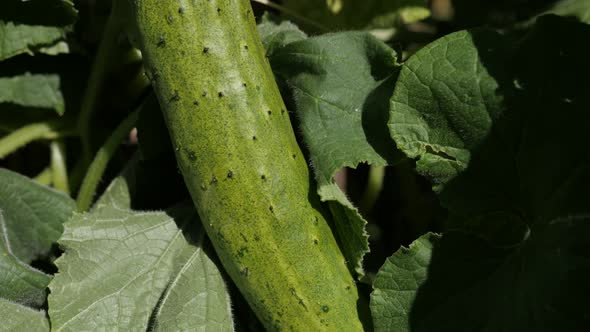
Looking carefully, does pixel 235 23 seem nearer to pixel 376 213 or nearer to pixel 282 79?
pixel 282 79

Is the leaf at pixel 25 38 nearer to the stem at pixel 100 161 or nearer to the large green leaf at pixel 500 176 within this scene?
the stem at pixel 100 161

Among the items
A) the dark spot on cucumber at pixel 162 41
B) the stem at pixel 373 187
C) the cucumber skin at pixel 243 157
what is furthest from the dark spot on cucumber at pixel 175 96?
the stem at pixel 373 187

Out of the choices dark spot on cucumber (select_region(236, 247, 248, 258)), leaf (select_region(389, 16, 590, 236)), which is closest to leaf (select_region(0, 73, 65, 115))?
dark spot on cucumber (select_region(236, 247, 248, 258))

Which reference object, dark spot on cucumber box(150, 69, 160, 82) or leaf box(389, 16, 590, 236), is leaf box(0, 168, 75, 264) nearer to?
dark spot on cucumber box(150, 69, 160, 82)

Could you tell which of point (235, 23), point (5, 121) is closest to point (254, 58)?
point (235, 23)

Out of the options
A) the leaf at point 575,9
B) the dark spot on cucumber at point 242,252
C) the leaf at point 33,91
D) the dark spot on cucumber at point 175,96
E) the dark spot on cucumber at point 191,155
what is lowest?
the dark spot on cucumber at point 242,252

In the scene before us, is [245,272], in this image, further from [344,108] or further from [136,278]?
[344,108]
